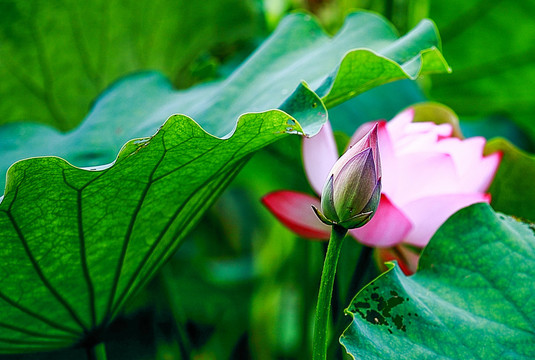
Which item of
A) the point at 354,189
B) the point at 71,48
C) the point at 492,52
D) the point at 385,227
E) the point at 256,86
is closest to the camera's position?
the point at 354,189

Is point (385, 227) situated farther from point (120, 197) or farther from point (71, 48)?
point (71, 48)

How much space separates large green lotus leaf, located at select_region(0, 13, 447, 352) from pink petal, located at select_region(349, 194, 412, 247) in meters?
0.10

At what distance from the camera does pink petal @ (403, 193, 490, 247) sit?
20.9 inches

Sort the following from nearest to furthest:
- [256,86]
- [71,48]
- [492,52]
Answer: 1. [256,86]
2. [71,48]
3. [492,52]

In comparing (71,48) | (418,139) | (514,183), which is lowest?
(514,183)

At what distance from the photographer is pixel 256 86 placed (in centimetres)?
62

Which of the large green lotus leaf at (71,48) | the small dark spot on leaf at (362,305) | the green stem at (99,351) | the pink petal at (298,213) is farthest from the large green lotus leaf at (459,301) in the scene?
the large green lotus leaf at (71,48)

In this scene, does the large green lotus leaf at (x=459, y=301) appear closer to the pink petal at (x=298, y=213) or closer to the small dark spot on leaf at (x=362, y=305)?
the small dark spot on leaf at (x=362, y=305)

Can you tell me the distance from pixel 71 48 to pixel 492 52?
808 mm

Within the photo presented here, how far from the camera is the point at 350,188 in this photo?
1.26 feet

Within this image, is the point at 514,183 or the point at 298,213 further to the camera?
the point at 514,183

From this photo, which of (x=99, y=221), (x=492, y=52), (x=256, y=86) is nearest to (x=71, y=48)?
(x=256, y=86)

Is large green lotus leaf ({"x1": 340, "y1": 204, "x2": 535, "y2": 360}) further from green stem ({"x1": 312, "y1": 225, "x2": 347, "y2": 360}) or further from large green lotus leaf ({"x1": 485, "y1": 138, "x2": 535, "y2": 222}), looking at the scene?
large green lotus leaf ({"x1": 485, "y1": 138, "x2": 535, "y2": 222})

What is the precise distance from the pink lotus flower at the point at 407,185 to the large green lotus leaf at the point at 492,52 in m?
0.62
